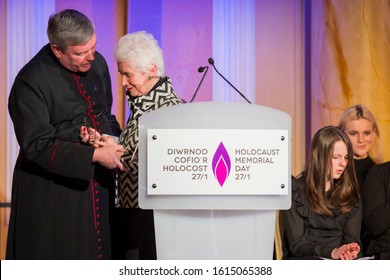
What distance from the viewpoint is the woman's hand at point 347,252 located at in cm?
370

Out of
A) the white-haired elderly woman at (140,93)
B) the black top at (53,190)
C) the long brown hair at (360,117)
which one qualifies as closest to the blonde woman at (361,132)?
the long brown hair at (360,117)

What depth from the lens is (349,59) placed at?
5090 millimetres

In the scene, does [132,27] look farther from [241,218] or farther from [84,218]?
[241,218]

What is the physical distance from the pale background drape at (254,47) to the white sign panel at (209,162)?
2472 millimetres

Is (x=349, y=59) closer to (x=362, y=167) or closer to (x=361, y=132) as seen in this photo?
(x=361, y=132)

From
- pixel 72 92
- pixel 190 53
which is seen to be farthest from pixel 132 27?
pixel 72 92

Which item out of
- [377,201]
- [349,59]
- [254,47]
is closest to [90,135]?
[377,201]

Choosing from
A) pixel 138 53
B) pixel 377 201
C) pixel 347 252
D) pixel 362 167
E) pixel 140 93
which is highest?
pixel 138 53

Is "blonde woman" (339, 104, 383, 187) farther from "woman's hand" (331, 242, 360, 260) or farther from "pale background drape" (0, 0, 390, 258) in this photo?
"woman's hand" (331, 242, 360, 260)

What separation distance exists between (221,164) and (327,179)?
1.55 meters

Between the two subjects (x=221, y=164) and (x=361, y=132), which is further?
(x=361, y=132)

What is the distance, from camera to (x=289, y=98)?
203 inches

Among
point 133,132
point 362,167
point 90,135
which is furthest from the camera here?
point 362,167

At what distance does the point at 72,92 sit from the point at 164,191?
1.19 meters
